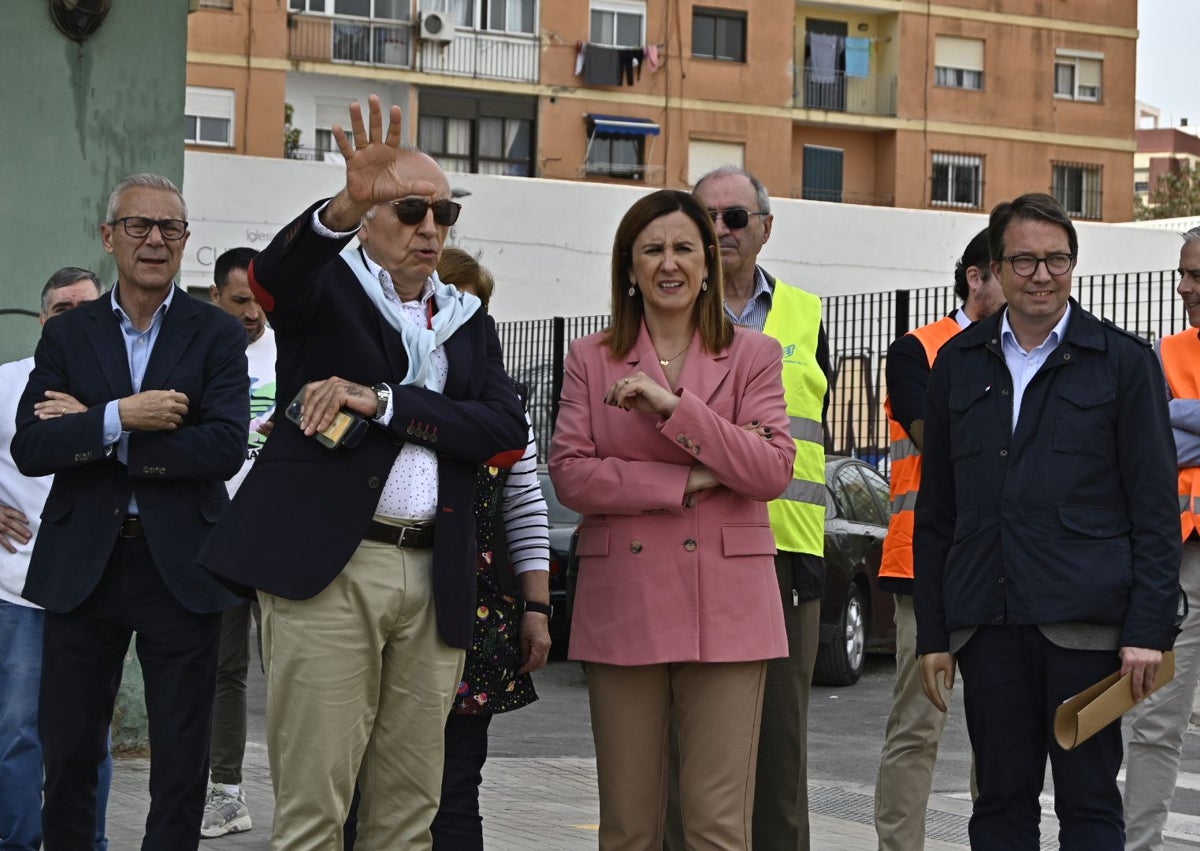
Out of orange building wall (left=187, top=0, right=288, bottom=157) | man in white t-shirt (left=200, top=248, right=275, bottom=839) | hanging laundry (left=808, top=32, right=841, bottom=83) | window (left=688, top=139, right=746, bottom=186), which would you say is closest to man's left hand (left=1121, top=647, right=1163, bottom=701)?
man in white t-shirt (left=200, top=248, right=275, bottom=839)

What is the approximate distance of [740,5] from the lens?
43656mm

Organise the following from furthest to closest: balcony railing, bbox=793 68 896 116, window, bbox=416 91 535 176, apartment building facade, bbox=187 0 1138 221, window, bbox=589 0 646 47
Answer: balcony railing, bbox=793 68 896 116 → window, bbox=589 0 646 47 → window, bbox=416 91 535 176 → apartment building facade, bbox=187 0 1138 221

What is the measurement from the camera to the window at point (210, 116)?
3872 cm

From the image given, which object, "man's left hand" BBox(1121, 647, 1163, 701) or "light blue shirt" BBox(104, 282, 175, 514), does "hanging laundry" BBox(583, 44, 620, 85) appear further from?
"man's left hand" BBox(1121, 647, 1163, 701)

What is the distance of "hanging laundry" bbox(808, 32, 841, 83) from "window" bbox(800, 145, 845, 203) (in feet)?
5.73

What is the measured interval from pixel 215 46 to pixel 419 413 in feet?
118

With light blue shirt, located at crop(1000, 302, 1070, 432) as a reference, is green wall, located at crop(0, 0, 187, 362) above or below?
above

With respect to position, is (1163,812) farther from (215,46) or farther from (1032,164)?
(1032,164)

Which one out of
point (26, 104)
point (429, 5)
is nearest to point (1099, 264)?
point (429, 5)

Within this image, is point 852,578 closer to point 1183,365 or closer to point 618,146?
point 1183,365

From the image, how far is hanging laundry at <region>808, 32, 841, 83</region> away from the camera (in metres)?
Answer: 45.2

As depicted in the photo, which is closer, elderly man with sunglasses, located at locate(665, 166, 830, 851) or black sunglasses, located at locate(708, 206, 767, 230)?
elderly man with sunglasses, located at locate(665, 166, 830, 851)

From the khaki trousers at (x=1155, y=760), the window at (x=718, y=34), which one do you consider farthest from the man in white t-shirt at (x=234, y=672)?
the window at (x=718, y=34)

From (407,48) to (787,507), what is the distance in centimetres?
3625
